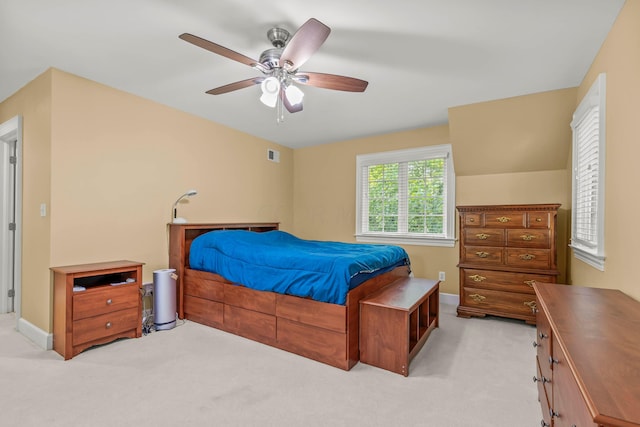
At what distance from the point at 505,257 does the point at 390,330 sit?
1.88m

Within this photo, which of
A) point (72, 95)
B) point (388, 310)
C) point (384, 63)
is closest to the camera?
point (388, 310)

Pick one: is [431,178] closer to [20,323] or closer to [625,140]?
[625,140]

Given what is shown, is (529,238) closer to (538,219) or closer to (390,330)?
(538,219)

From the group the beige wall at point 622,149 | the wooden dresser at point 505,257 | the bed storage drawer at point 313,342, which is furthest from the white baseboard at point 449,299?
the bed storage drawer at point 313,342

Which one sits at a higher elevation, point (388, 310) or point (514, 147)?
point (514, 147)

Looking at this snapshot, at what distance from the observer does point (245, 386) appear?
207 cm

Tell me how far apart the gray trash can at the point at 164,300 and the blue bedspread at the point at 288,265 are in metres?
0.32

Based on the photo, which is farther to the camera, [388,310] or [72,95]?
[72,95]

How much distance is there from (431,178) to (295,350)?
286 centimetres

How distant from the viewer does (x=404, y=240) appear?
14.3 ft

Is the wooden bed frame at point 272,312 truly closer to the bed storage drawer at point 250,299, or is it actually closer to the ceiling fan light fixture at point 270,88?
the bed storage drawer at point 250,299

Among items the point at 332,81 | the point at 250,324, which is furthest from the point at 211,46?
the point at 250,324

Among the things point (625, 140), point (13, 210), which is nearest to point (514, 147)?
point (625, 140)

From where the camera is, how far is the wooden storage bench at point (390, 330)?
2213 millimetres
